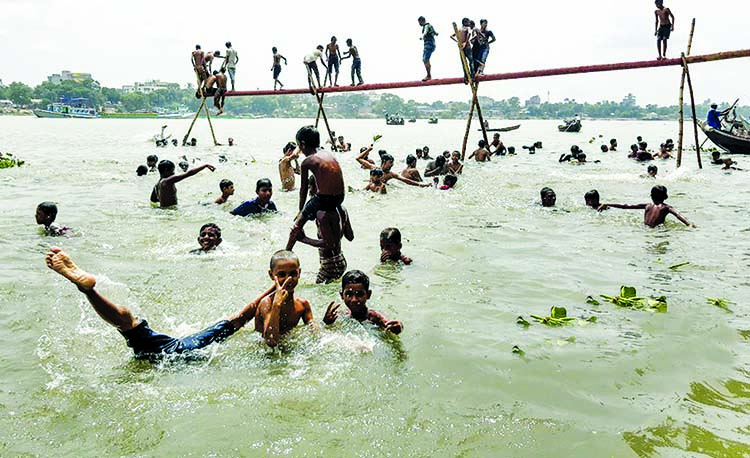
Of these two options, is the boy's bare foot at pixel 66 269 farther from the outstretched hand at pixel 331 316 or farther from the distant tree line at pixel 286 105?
the distant tree line at pixel 286 105

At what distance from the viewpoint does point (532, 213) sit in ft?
37.3

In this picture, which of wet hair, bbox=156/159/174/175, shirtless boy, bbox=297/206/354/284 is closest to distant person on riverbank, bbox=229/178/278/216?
wet hair, bbox=156/159/174/175

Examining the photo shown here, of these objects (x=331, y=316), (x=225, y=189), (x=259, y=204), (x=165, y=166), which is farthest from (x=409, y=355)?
(x=165, y=166)

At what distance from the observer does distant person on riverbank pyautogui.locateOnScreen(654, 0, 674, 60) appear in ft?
47.5

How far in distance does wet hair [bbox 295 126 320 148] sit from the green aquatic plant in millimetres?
3614

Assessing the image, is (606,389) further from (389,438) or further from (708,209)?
(708,209)

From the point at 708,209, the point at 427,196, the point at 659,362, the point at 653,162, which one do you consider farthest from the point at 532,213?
the point at 653,162

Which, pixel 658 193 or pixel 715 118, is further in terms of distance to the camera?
pixel 715 118

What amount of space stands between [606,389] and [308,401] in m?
2.09

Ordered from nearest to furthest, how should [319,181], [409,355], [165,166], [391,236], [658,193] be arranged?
[409,355], [319,181], [391,236], [658,193], [165,166]

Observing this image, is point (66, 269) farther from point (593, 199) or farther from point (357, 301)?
point (593, 199)

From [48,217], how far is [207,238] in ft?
9.92

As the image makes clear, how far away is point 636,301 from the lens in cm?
557

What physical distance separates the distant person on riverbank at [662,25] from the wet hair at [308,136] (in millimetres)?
11788
